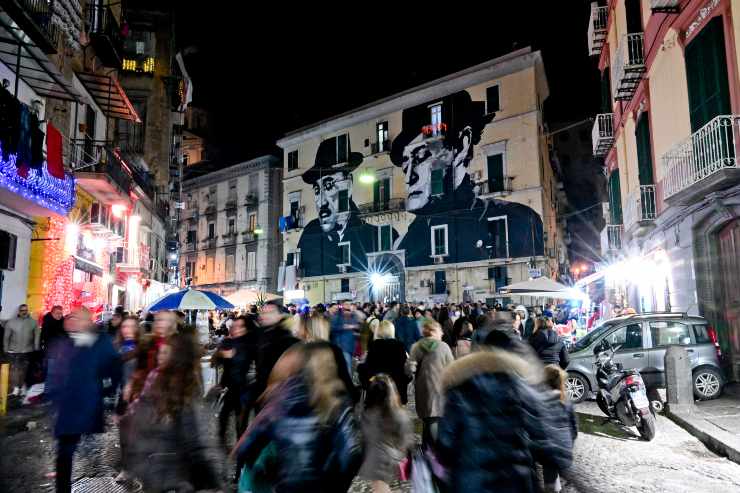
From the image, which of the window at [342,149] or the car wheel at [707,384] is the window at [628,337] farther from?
the window at [342,149]

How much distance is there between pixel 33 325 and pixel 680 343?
45.5 ft

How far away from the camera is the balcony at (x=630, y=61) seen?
15164 mm

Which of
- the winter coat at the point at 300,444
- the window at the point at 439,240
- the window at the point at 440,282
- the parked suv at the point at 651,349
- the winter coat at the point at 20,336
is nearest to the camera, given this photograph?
the winter coat at the point at 300,444

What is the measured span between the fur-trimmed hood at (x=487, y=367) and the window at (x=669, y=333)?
29.4 ft

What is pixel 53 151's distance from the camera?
1304 centimetres

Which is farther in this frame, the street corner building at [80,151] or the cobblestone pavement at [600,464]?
the street corner building at [80,151]

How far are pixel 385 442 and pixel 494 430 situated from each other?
271 centimetres

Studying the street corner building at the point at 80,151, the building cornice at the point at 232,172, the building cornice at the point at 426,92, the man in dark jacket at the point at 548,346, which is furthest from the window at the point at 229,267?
the man in dark jacket at the point at 548,346

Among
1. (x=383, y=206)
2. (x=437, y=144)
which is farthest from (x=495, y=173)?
(x=383, y=206)

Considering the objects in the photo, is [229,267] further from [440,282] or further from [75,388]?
[75,388]

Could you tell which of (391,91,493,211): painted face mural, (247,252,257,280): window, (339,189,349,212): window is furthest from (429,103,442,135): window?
(247,252,257,280): window

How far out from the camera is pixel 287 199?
43.7 m

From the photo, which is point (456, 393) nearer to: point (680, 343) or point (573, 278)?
point (680, 343)

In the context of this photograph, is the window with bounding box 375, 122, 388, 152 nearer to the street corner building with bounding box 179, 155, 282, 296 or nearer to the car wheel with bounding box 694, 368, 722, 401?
the street corner building with bounding box 179, 155, 282, 296
